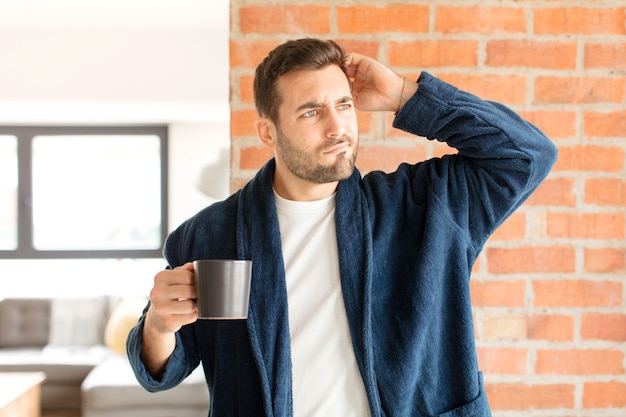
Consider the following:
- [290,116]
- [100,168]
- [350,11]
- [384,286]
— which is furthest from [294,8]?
[100,168]

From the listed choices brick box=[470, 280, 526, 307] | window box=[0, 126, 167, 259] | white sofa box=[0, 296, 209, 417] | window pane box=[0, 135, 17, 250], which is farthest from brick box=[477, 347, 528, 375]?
window pane box=[0, 135, 17, 250]

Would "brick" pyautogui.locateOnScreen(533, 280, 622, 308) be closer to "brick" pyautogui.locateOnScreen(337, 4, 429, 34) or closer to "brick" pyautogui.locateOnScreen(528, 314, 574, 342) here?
"brick" pyautogui.locateOnScreen(528, 314, 574, 342)

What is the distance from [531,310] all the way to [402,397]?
59 centimetres

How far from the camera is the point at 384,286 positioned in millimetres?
1244

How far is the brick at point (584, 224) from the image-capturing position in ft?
5.28

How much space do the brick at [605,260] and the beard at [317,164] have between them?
0.76 m

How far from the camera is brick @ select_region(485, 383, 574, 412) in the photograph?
1.61 m

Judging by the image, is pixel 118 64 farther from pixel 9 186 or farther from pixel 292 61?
pixel 292 61

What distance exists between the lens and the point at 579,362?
5.32 feet

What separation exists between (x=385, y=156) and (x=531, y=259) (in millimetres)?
456

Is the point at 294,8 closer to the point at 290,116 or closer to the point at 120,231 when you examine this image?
the point at 290,116

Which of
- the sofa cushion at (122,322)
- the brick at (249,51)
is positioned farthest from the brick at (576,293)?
the sofa cushion at (122,322)

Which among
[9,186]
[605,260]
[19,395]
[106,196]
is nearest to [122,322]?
[19,395]

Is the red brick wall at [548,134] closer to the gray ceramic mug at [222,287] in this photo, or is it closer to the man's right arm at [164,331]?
the man's right arm at [164,331]
